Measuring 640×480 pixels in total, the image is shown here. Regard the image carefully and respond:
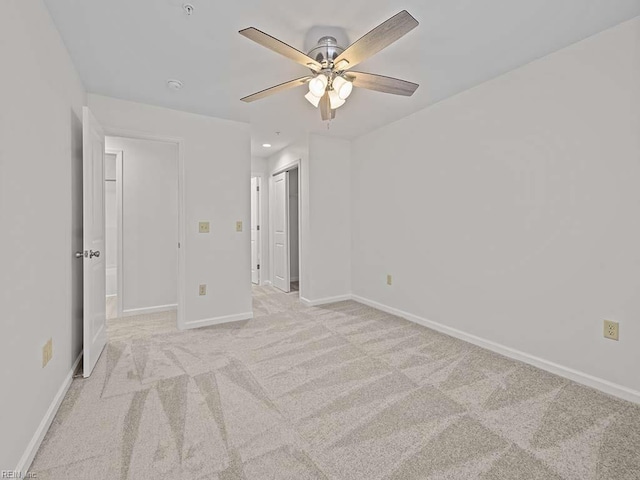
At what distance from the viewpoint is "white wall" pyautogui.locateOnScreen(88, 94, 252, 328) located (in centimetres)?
323

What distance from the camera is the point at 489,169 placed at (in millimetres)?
2615

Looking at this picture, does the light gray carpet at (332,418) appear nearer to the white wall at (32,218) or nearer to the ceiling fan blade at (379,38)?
the white wall at (32,218)

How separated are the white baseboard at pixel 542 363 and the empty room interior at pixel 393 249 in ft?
0.05

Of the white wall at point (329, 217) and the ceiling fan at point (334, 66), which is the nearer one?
the ceiling fan at point (334, 66)

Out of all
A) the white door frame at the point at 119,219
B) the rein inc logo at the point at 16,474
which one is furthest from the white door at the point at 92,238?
the white door frame at the point at 119,219

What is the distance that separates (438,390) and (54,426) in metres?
2.22

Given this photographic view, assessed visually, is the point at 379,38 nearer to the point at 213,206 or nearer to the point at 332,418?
the point at 332,418

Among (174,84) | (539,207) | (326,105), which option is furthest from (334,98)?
(539,207)

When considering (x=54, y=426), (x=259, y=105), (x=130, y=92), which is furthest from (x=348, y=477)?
(x=130, y=92)

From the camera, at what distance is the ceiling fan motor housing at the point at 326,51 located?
1.92 metres

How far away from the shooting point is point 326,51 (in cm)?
196

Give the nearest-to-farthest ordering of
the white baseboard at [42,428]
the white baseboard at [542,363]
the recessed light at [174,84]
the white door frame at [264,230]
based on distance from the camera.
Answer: the white baseboard at [42,428] → the white baseboard at [542,363] → the recessed light at [174,84] → the white door frame at [264,230]

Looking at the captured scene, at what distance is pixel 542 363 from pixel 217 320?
300cm

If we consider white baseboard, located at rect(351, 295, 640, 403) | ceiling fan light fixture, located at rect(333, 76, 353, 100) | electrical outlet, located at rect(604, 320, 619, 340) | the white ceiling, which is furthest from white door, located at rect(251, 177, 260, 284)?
electrical outlet, located at rect(604, 320, 619, 340)
